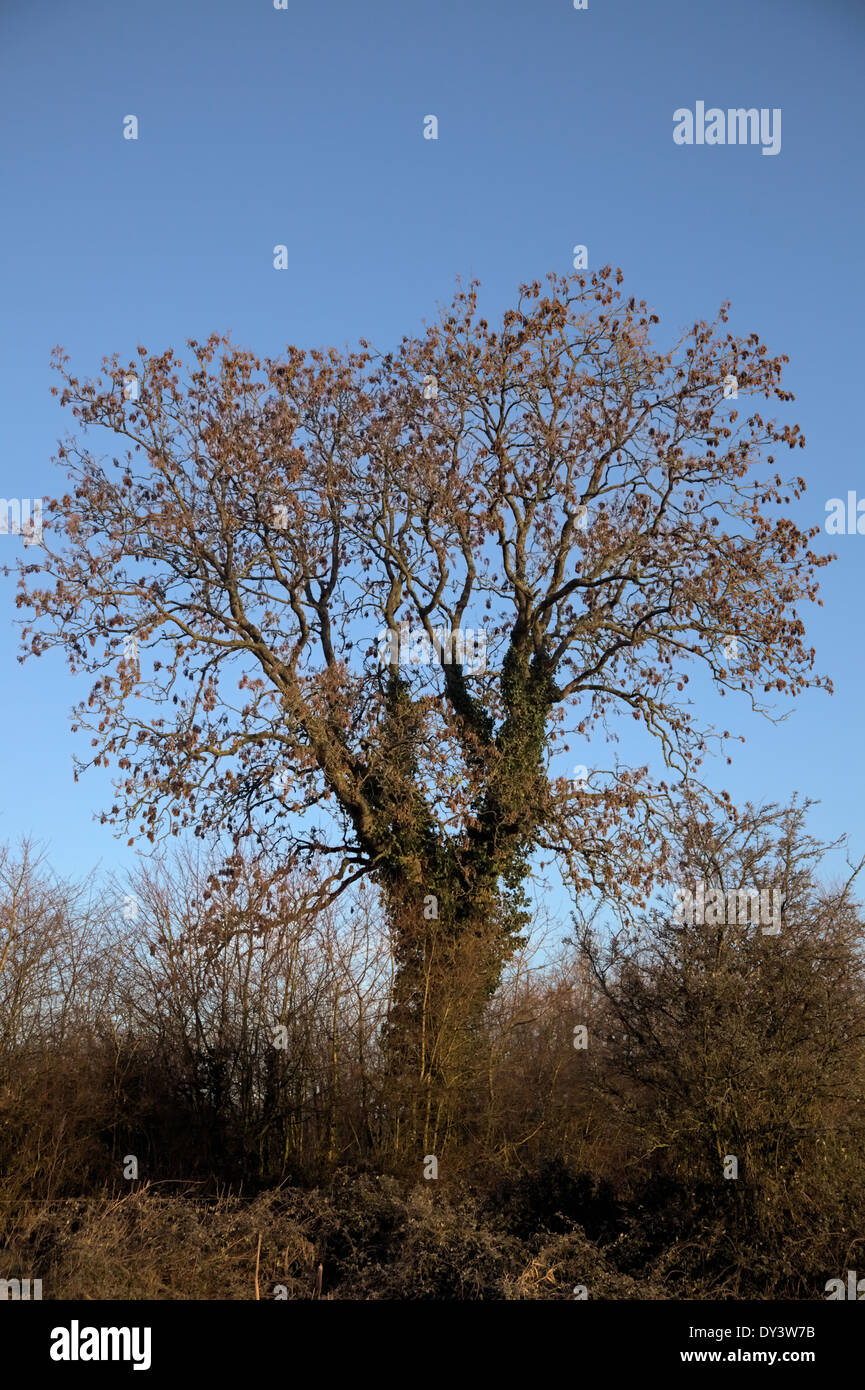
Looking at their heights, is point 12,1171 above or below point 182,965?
below

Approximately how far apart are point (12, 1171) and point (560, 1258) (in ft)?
29.8

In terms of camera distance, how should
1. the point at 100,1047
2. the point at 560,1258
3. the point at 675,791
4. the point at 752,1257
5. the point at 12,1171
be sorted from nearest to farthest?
the point at 752,1257
the point at 560,1258
the point at 12,1171
the point at 100,1047
the point at 675,791

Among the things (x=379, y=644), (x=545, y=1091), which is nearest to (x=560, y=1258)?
(x=545, y=1091)

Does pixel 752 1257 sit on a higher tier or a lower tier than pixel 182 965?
lower

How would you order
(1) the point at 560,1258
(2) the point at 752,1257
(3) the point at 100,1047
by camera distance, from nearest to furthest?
(2) the point at 752,1257, (1) the point at 560,1258, (3) the point at 100,1047

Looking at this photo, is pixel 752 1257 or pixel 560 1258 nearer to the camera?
pixel 752 1257

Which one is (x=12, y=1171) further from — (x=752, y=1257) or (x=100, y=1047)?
(x=752, y=1257)
